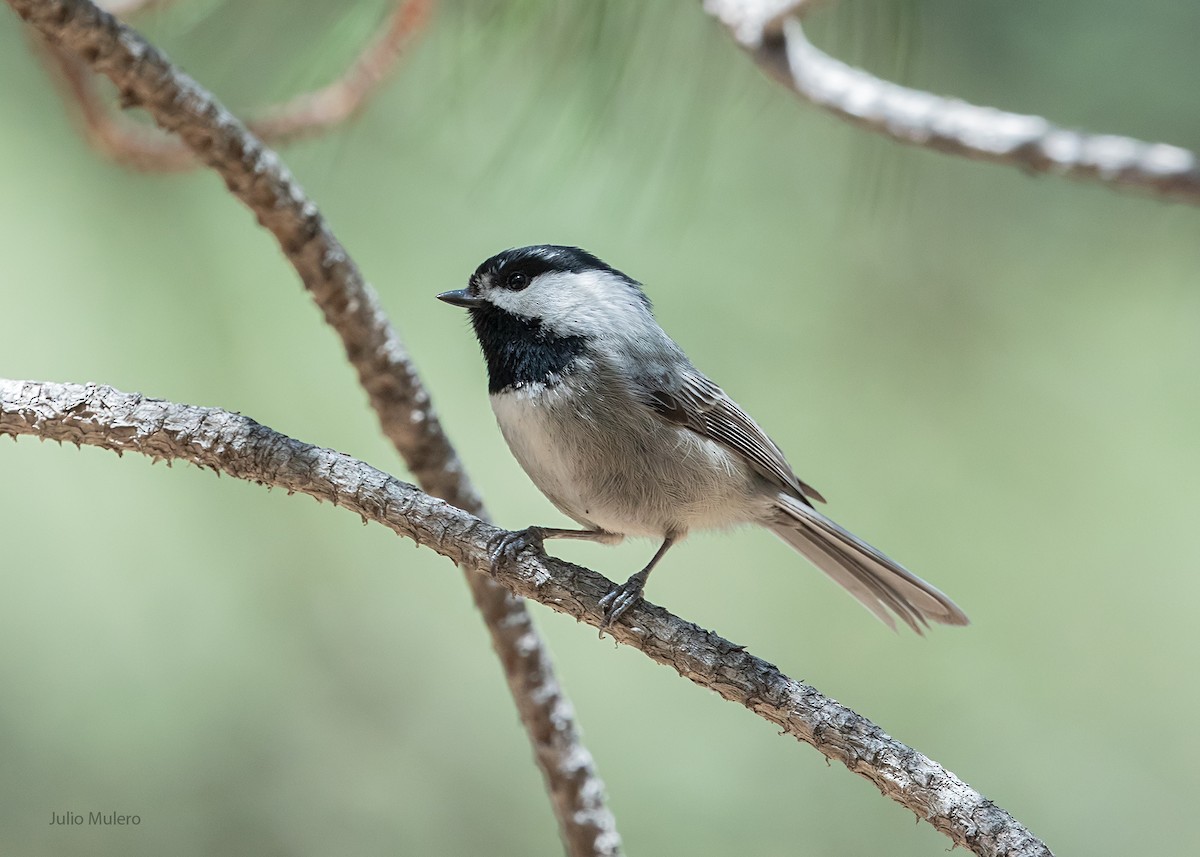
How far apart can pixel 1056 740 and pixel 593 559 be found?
3.41 feet

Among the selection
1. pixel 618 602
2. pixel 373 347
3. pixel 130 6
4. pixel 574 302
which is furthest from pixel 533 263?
pixel 130 6

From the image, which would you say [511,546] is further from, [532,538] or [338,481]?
[338,481]

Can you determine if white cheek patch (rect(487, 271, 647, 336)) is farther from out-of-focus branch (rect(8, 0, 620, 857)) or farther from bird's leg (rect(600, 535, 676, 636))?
bird's leg (rect(600, 535, 676, 636))

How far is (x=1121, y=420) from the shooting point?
7.16 feet

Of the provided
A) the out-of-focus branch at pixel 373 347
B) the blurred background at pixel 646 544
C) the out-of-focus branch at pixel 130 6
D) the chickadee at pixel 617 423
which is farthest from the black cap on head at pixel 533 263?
the out-of-focus branch at pixel 130 6

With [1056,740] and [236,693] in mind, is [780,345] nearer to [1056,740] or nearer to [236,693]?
[1056,740]

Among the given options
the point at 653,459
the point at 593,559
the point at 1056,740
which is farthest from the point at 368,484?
the point at 1056,740

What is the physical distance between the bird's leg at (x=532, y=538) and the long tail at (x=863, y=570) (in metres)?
0.31

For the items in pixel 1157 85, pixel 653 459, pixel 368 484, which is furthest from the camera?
pixel 1157 85

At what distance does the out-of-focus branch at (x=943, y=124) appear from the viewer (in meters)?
1.36

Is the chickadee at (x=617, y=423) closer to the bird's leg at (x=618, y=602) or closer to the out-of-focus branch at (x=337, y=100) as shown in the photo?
the bird's leg at (x=618, y=602)

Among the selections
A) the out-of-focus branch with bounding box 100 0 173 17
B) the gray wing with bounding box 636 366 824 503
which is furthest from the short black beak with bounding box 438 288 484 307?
the out-of-focus branch with bounding box 100 0 173 17

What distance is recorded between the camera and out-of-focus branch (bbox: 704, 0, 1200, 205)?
1.36 m

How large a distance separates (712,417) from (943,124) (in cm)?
53
